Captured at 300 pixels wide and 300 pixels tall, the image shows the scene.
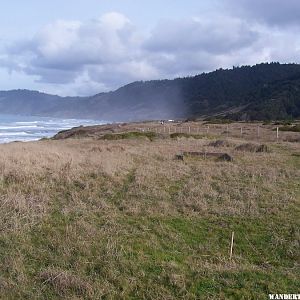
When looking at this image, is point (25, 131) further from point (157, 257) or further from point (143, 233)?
point (157, 257)

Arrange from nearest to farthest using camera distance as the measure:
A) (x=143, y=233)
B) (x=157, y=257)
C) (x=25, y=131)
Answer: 1. (x=157, y=257)
2. (x=143, y=233)
3. (x=25, y=131)

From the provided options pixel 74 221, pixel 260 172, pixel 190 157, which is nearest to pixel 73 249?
pixel 74 221

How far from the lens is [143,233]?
8.53m

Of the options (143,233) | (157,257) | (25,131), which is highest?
(25,131)

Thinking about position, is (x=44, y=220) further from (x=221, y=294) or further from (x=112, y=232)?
(x=221, y=294)

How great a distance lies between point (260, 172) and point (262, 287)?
9.12 m

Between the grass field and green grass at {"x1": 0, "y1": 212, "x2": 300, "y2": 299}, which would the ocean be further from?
green grass at {"x1": 0, "y1": 212, "x2": 300, "y2": 299}

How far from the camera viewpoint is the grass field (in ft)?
21.2

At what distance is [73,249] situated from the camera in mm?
7621

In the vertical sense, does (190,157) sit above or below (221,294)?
above

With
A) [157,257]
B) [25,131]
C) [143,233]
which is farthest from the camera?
[25,131]

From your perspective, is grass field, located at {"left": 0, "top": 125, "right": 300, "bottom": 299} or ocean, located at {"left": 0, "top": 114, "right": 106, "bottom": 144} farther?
ocean, located at {"left": 0, "top": 114, "right": 106, "bottom": 144}

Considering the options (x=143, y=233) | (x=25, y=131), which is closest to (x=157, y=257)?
(x=143, y=233)

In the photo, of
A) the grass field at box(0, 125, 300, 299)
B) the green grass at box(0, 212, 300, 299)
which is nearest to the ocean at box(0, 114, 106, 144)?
the grass field at box(0, 125, 300, 299)
